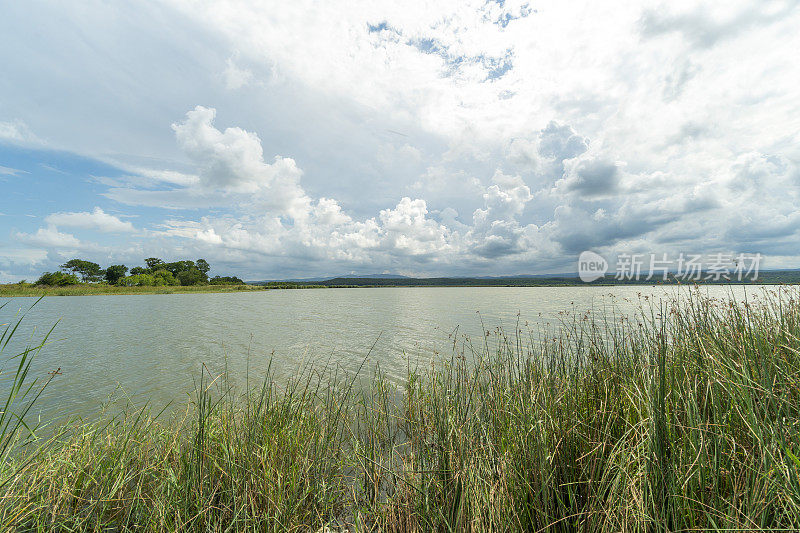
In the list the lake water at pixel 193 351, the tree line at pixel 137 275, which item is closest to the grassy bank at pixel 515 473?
the lake water at pixel 193 351

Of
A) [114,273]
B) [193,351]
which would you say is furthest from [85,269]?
[193,351]

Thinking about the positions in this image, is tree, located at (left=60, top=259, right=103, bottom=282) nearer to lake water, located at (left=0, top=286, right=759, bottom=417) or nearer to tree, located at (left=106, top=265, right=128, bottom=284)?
tree, located at (left=106, top=265, right=128, bottom=284)

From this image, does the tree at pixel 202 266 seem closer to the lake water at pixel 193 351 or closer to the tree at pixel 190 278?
the tree at pixel 190 278

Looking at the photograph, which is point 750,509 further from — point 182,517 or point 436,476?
point 182,517

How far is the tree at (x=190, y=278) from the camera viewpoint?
342 ft

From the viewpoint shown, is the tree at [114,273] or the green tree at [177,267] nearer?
the tree at [114,273]

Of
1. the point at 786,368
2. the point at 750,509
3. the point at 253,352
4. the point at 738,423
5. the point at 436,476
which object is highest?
the point at 786,368

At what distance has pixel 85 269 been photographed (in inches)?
3824

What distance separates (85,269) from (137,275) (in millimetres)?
20724

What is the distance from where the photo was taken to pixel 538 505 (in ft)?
9.28

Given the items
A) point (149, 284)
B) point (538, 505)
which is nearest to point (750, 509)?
point (538, 505)

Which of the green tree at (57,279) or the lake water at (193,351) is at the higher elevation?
the green tree at (57,279)

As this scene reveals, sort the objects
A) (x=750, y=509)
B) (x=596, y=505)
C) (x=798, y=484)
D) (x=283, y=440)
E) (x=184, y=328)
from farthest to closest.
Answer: (x=184, y=328), (x=283, y=440), (x=596, y=505), (x=750, y=509), (x=798, y=484)

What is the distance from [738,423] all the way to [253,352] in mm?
15129
